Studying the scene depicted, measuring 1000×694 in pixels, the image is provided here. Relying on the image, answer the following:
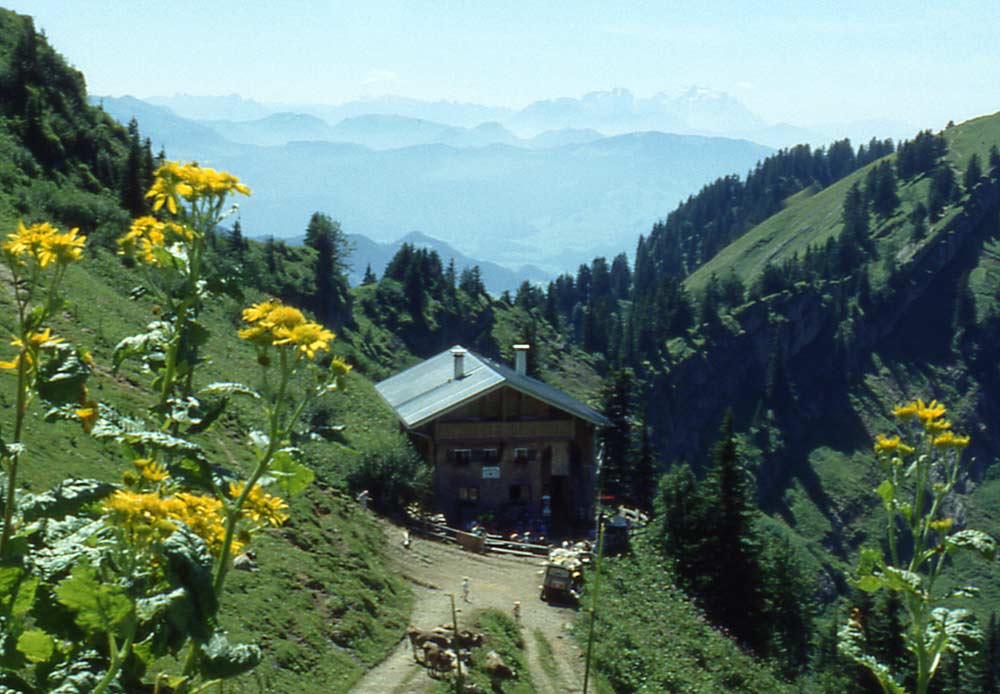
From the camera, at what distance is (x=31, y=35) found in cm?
6322

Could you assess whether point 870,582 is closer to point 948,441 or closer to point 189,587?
point 948,441

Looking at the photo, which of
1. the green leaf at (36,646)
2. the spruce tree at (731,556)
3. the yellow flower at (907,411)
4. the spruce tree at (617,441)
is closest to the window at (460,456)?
the spruce tree at (731,556)

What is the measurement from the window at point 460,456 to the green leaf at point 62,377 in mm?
33272

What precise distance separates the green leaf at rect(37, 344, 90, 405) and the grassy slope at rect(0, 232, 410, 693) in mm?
11905

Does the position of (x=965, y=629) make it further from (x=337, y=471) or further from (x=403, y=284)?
(x=403, y=284)

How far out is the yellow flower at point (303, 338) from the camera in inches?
189

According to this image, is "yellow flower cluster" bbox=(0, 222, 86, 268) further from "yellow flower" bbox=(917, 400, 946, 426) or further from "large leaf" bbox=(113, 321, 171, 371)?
"yellow flower" bbox=(917, 400, 946, 426)

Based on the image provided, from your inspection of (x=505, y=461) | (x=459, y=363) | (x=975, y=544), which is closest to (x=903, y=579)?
(x=975, y=544)

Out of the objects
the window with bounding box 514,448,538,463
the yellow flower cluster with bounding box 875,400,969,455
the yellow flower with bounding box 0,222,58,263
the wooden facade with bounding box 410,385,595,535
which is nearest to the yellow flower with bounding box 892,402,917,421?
the yellow flower cluster with bounding box 875,400,969,455

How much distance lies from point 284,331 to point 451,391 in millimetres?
34467

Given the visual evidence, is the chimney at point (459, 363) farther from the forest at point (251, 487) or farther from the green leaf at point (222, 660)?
the green leaf at point (222, 660)

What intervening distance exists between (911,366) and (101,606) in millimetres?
198895

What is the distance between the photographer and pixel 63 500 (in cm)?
461

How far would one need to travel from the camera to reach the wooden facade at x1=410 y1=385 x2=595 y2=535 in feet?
124
